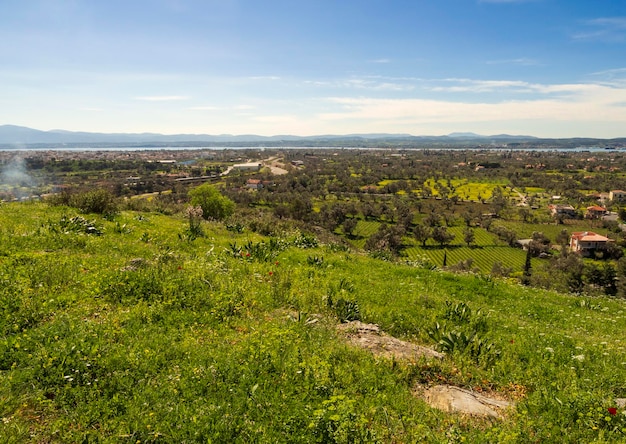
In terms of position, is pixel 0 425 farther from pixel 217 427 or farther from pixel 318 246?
pixel 318 246

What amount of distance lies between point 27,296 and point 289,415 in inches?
250

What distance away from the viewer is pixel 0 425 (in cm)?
445

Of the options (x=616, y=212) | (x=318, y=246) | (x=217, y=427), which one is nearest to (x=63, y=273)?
(x=217, y=427)

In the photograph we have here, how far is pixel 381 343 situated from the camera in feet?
26.8

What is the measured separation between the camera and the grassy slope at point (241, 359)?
4.97 m

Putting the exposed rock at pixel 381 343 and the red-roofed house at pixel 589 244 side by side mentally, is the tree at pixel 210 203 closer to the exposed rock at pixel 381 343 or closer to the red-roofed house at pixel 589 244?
the exposed rock at pixel 381 343

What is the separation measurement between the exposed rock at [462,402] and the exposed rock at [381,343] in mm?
910

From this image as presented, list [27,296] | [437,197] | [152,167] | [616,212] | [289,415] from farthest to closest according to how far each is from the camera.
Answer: [152,167], [437,197], [616,212], [27,296], [289,415]

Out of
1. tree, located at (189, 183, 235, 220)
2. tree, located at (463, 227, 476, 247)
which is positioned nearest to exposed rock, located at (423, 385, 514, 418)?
tree, located at (189, 183, 235, 220)

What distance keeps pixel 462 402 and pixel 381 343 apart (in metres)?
2.23

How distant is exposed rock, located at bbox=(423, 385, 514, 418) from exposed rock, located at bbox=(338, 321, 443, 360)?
2.99 ft

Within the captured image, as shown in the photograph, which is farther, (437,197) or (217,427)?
(437,197)

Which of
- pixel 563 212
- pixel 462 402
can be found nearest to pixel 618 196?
pixel 563 212

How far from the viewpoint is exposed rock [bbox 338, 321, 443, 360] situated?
25.5ft
